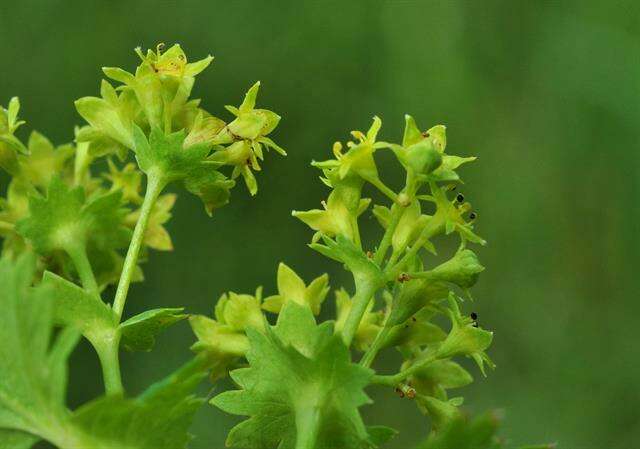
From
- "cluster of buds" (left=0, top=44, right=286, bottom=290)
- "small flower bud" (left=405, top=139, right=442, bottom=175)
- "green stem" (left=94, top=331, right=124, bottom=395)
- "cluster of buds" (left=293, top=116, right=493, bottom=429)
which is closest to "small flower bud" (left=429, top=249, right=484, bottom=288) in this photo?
"cluster of buds" (left=293, top=116, right=493, bottom=429)

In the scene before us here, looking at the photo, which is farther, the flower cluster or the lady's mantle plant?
the flower cluster

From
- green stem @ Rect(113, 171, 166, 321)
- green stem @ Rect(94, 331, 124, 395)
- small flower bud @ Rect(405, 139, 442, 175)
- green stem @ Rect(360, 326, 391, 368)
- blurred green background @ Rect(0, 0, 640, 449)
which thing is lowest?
blurred green background @ Rect(0, 0, 640, 449)

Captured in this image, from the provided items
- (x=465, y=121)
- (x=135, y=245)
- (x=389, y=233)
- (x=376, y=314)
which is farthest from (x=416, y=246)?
(x=465, y=121)

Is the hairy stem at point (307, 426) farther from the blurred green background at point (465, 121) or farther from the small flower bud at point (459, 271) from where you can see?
the blurred green background at point (465, 121)

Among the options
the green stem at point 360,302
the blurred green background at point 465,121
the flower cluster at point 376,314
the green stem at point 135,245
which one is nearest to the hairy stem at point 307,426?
the flower cluster at point 376,314

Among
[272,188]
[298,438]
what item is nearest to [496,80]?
[272,188]

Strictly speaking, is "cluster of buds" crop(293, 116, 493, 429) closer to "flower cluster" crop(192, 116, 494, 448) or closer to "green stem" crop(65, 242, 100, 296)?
"flower cluster" crop(192, 116, 494, 448)

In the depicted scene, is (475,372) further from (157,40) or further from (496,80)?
(157,40)
